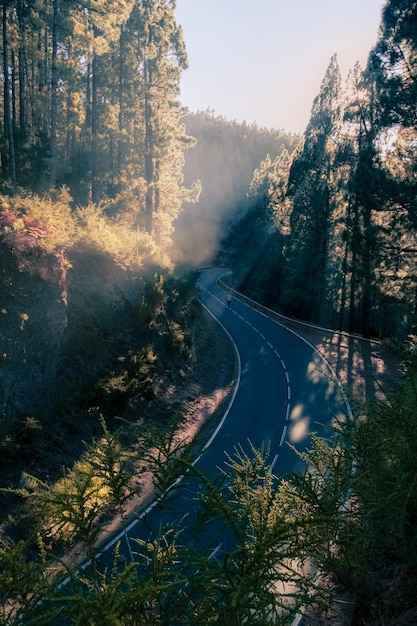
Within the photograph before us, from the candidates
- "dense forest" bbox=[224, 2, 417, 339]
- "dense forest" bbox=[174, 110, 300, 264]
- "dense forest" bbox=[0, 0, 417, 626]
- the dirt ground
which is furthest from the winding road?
"dense forest" bbox=[174, 110, 300, 264]

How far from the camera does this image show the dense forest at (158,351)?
12.0 ft

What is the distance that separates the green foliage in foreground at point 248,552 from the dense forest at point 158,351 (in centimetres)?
3

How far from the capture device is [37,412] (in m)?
12.6

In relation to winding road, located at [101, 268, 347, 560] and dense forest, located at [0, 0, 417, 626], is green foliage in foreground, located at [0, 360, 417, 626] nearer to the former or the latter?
dense forest, located at [0, 0, 417, 626]

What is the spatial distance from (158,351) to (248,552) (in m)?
16.7

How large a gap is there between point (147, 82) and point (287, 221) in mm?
20827

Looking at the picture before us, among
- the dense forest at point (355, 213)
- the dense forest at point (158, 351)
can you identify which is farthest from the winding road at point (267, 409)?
the dense forest at point (355, 213)

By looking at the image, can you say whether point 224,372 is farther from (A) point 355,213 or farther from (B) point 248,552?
(B) point 248,552

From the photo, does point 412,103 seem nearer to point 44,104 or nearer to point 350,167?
point 350,167

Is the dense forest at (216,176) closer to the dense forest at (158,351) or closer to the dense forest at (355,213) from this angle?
the dense forest at (355,213)

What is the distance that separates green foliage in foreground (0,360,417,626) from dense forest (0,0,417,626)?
0.03 meters

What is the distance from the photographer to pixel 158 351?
1992 cm

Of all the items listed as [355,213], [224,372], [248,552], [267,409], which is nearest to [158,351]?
[224,372]

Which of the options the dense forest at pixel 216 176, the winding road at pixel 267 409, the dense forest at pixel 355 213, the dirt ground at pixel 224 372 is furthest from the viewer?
the dense forest at pixel 216 176
